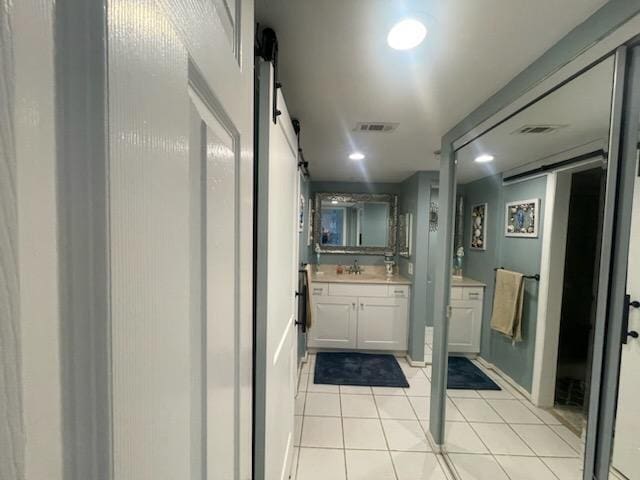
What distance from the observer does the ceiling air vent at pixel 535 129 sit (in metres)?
1.32

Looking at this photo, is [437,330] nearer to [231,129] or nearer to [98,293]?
[231,129]

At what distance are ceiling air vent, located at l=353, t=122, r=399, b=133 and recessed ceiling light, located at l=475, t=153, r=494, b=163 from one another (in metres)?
0.54

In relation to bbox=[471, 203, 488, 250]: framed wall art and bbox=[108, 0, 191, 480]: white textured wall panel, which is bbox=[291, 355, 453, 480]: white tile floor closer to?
bbox=[471, 203, 488, 250]: framed wall art

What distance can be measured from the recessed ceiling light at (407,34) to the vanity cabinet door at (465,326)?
1.53 m

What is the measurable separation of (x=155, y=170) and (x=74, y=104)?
0.09 m

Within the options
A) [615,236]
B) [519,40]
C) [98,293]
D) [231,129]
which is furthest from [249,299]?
[519,40]

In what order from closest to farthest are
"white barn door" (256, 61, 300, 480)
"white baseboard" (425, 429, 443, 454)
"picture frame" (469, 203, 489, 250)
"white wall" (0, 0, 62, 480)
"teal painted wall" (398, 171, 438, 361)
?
"white wall" (0, 0, 62, 480) → "white barn door" (256, 61, 300, 480) → "picture frame" (469, 203, 489, 250) → "white baseboard" (425, 429, 443, 454) → "teal painted wall" (398, 171, 438, 361)

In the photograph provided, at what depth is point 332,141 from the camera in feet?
7.54

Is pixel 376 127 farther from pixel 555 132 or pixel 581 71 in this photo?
pixel 581 71

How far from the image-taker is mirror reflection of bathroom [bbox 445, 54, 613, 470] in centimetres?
108

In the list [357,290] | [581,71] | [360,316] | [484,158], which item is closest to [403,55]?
[581,71]

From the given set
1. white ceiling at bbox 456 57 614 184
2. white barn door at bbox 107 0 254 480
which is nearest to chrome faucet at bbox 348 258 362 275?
white ceiling at bbox 456 57 614 184

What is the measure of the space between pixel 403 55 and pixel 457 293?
4.81 ft

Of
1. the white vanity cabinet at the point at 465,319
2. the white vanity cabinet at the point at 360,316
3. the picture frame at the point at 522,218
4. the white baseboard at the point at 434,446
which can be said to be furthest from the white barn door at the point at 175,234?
the white vanity cabinet at the point at 360,316
